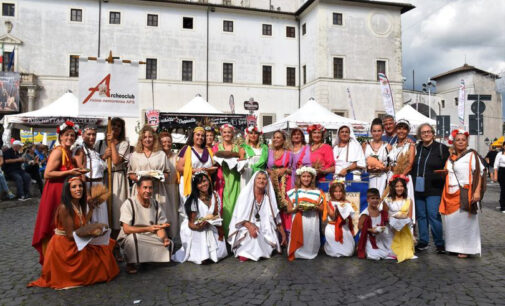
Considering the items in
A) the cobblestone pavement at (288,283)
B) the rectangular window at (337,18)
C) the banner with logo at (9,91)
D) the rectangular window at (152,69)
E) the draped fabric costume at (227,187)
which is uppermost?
the rectangular window at (337,18)

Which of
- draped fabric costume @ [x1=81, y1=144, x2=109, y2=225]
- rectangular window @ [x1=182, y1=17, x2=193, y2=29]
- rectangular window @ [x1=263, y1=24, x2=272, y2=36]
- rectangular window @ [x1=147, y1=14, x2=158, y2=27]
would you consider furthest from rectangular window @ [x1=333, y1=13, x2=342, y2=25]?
draped fabric costume @ [x1=81, y1=144, x2=109, y2=225]

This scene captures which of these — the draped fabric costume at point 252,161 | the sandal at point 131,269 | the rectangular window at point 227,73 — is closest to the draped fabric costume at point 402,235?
the draped fabric costume at point 252,161

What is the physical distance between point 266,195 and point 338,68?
2660 cm

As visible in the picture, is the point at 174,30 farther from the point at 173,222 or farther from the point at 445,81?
the point at 445,81

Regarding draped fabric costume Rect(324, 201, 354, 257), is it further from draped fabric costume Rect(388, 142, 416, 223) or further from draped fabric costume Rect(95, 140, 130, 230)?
draped fabric costume Rect(95, 140, 130, 230)

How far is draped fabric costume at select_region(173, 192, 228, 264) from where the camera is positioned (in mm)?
5273

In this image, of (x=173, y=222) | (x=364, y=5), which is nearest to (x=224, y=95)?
(x=364, y=5)

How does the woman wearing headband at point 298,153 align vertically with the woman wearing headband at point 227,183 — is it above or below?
above

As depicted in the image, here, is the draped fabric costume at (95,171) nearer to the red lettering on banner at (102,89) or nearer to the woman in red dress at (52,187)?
the woman in red dress at (52,187)

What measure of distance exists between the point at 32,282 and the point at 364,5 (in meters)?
32.1

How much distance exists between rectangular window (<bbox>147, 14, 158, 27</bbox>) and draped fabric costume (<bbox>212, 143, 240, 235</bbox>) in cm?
2658

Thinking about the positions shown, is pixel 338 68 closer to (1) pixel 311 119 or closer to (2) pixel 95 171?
(1) pixel 311 119

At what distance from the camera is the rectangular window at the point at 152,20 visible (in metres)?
29.4

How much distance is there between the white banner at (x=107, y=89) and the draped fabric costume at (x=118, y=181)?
59 cm
